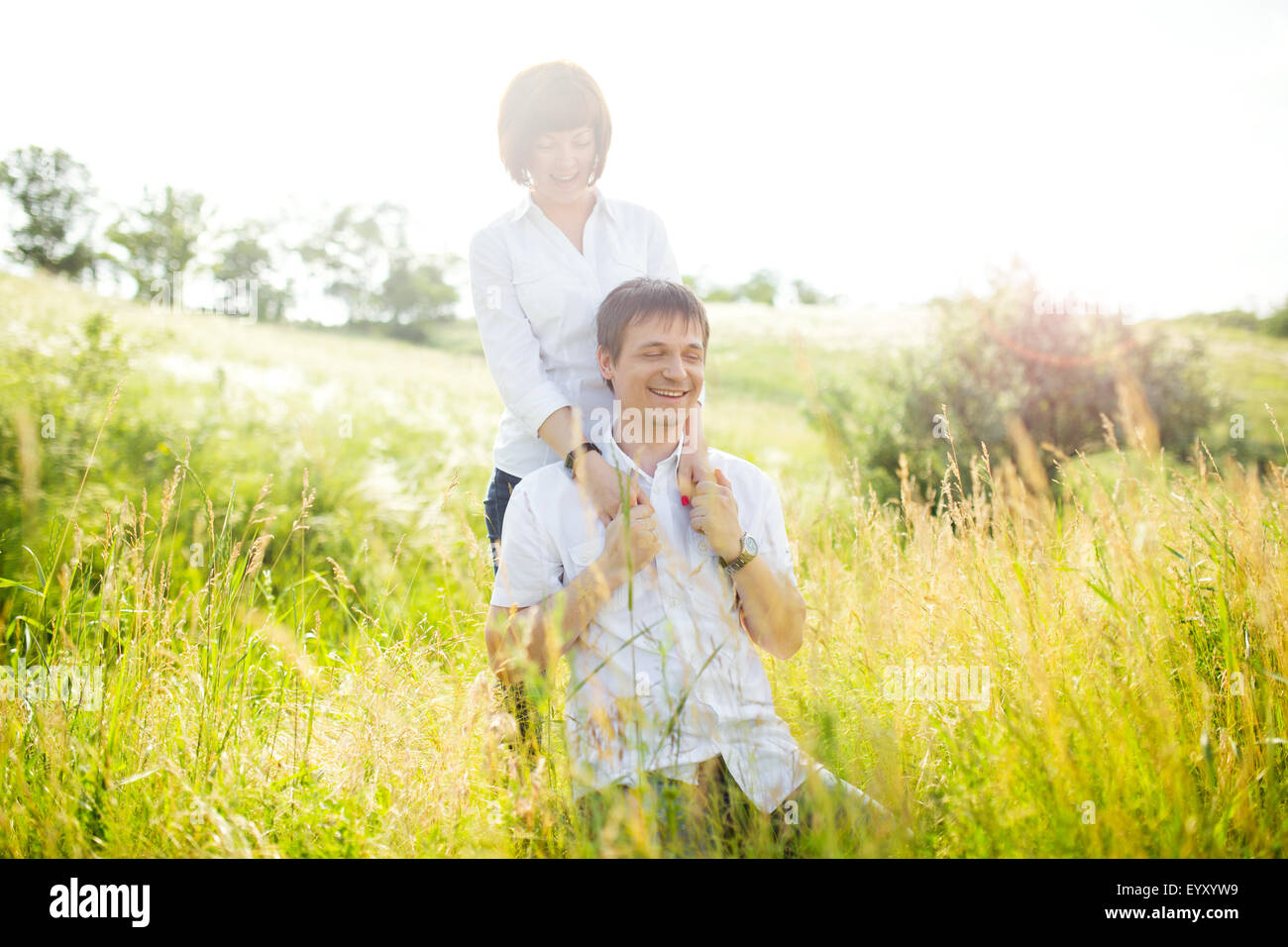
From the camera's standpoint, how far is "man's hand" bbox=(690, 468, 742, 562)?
227cm

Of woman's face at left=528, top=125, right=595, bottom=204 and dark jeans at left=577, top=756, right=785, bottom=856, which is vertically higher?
woman's face at left=528, top=125, right=595, bottom=204

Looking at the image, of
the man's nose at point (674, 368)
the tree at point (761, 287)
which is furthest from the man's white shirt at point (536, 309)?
the tree at point (761, 287)

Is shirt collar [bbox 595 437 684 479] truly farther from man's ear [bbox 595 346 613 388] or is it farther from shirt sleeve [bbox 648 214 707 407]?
shirt sleeve [bbox 648 214 707 407]

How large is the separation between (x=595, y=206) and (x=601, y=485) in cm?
126

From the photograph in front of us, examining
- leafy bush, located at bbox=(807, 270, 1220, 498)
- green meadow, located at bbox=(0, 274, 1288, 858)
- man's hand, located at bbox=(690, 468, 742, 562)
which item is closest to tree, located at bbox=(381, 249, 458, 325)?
leafy bush, located at bbox=(807, 270, 1220, 498)

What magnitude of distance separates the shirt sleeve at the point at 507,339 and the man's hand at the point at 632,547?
58 cm

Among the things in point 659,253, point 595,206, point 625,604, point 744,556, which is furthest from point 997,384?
point 625,604

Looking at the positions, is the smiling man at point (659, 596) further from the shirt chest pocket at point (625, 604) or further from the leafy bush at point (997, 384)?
the leafy bush at point (997, 384)

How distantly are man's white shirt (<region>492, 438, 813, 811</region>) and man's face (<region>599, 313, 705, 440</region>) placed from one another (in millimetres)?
138

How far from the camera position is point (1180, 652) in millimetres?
2748

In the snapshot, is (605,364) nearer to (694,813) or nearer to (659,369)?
(659,369)
